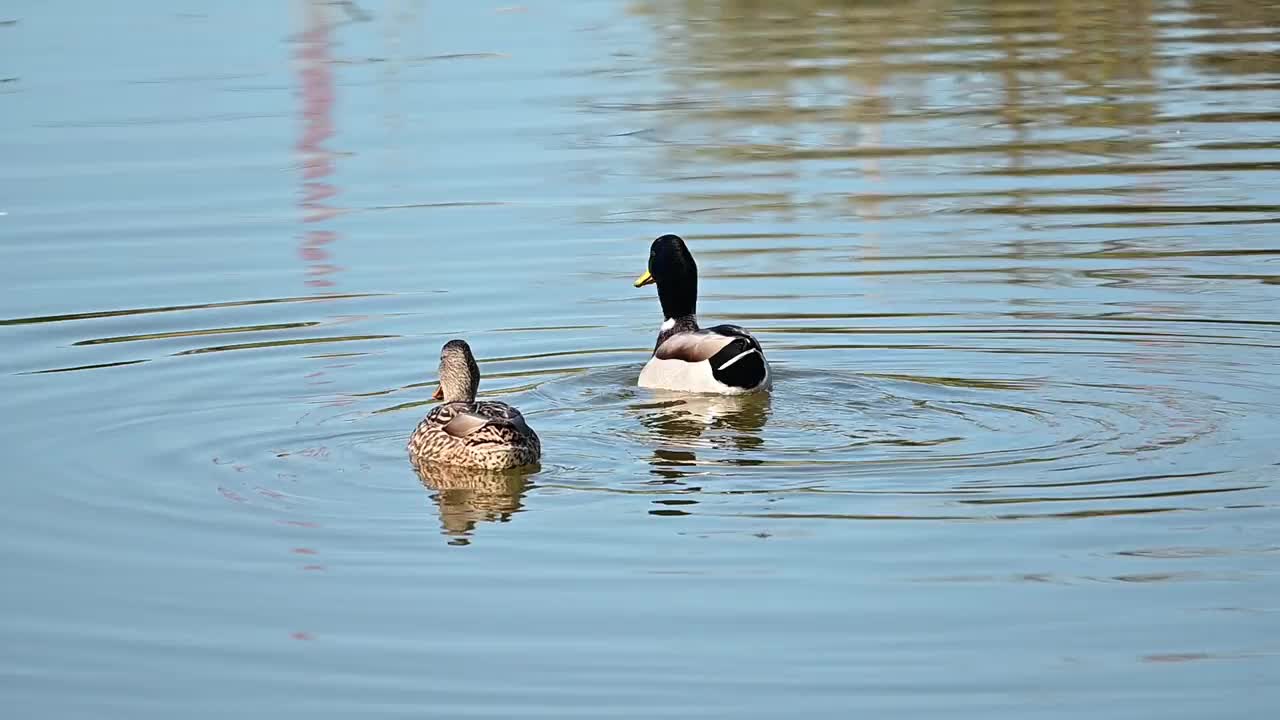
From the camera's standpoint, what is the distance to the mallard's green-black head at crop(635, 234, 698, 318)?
501 inches

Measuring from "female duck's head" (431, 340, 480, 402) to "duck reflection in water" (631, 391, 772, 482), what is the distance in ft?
3.00

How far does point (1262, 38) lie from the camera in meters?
23.8

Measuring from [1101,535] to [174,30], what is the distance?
66.0ft

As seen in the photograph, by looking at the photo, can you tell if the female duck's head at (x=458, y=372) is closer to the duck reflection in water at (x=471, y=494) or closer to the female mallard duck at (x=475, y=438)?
the female mallard duck at (x=475, y=438)

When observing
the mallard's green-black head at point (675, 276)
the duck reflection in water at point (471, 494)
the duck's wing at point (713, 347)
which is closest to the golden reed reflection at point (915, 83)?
the mallard's green-black head at point (675, 276)

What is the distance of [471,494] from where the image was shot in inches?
374

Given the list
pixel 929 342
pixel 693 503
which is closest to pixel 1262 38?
pixel 929 342

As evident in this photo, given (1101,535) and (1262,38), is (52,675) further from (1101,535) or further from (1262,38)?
(1262,38)

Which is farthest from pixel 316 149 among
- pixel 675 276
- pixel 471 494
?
pixel 471 494

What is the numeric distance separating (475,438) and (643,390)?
83.3 inches

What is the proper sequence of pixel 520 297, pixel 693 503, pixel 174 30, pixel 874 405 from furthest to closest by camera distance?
pixel 174 30 < pixel 520 297 < pixel 874 405 < pixel 693 503

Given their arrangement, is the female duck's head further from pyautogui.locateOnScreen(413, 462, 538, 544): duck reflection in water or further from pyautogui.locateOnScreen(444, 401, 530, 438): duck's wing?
pyautogui.locateOnScreen(413, 462, 538, 544): duck reflection in water

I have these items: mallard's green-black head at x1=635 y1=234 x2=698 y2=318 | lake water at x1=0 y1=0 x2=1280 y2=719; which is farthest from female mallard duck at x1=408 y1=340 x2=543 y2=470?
mallard's green-black head at x1=635 y1=234 x2=698 y2=318

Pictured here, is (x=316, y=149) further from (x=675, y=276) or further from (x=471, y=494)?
(x=471, y=494)
